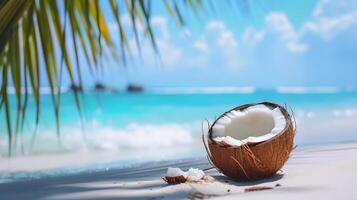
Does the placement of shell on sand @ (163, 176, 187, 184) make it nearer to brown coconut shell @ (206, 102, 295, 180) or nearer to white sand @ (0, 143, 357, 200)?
white sand @ (0, 143, 357, 200)

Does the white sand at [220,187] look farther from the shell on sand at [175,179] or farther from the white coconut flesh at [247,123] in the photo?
the white coconut flesh at [247,123]

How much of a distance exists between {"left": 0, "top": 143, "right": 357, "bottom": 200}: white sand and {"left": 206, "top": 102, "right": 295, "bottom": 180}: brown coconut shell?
0.04 m

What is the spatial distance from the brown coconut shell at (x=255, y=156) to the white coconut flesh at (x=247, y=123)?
89 mm

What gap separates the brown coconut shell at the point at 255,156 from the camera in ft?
5.69

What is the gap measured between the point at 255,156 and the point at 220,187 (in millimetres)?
175

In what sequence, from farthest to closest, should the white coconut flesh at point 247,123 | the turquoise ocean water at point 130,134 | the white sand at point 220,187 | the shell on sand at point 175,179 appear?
the turquoise ocean water at point 130,134 → the white coconut flesh at point 247,123 → the shell on sand at point 175,179 → the white sand at point 220,187

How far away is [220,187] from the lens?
5.38ft

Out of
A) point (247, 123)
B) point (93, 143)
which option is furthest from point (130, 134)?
point (247, 123)

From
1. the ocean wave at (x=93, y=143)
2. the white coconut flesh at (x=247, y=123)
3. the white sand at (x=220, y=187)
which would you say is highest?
the ocean wave at (x=93, y=143)

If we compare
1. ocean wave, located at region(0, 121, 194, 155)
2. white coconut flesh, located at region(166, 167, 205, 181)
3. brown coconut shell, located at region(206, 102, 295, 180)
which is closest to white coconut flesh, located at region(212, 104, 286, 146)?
A: brown coconut shell, located at region(206, 102, 295, 180)

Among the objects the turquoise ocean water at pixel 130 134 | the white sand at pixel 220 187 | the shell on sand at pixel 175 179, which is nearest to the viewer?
the white sand at pixel 220 187

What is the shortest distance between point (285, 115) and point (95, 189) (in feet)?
2.25

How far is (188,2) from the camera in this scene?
163 cm

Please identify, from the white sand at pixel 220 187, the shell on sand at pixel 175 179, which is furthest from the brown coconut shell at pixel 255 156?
the shell on sand at pixel 175 179
